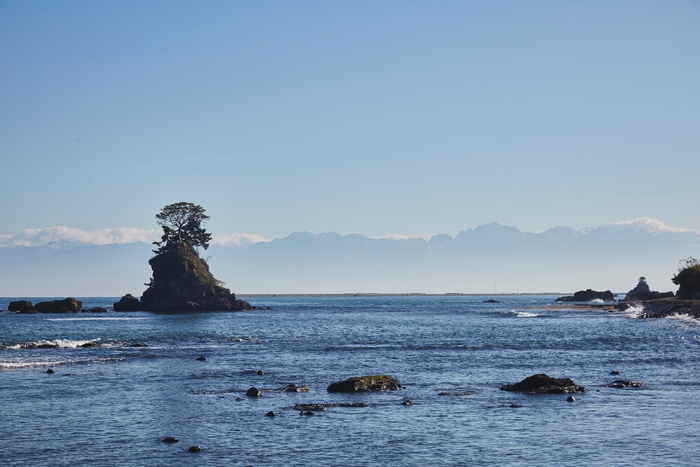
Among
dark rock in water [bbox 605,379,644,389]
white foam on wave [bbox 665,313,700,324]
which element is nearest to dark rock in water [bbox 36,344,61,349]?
dark rock in water [bbox 605,379,644,389]

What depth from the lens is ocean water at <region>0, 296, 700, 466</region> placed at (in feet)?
85.2

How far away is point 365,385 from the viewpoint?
4200 cm

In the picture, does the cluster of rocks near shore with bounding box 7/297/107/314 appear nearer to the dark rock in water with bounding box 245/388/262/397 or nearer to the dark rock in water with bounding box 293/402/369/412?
→ the dark rock in water with bounding box 245/388/262/397

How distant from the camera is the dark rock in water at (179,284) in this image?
170250 mm

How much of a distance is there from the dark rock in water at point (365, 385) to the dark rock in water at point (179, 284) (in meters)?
135

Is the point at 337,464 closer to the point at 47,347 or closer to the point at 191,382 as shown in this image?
the point at 191,382

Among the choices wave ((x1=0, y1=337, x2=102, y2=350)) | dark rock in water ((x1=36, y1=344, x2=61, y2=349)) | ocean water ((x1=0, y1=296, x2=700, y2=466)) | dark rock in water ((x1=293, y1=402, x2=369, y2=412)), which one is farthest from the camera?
dark rock in water ((x1=36, y1=344, x2=61, y2=349))

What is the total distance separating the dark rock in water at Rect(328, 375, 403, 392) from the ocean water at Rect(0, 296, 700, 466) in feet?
4.00

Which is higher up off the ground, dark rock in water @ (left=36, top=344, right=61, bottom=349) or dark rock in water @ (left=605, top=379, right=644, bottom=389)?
dark rock in water @ (left=36, top=344, right=61, bottom=349)

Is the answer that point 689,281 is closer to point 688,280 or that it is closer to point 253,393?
point 688,280

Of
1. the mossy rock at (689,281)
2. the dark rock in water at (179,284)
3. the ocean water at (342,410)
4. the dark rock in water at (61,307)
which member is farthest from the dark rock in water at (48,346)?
the mossy rock at (689,281)

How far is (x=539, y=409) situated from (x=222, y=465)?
18327mm

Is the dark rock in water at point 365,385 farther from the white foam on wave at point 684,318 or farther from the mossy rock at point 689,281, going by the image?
the mossy rock at point 689,281

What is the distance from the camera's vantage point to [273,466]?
24.3 metres
